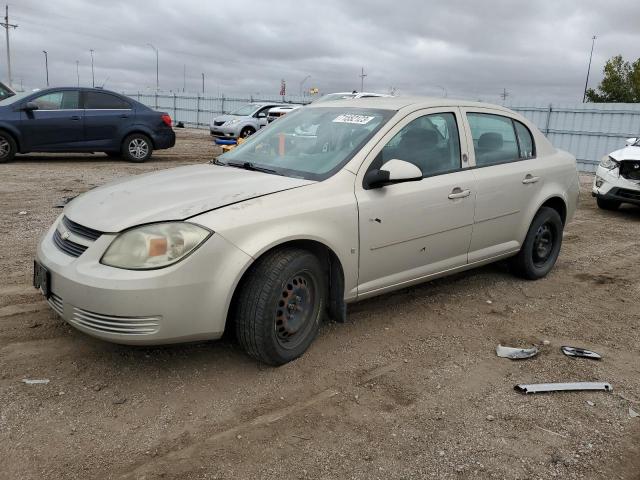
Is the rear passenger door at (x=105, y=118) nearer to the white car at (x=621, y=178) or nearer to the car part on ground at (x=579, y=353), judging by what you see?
the white car at (x=621, y=178)

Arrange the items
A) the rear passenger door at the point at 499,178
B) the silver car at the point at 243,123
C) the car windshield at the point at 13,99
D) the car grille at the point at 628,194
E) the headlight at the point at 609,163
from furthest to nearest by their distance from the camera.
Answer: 1. the silver car at the point at 243,123
2. the car windshield at the point at 13,99
3. the headlight at the point at 609,163
4. the car grille at the point at 628,194
5. the rear passenger door at the point at 499,178

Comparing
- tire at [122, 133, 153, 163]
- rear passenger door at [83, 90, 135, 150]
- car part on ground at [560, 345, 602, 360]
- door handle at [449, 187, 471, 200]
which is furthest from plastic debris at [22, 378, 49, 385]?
tire at [122, 133, 153, 163]

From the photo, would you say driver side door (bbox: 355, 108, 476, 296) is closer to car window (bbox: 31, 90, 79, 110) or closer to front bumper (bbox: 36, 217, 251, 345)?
front bumper (bbox: 36, 217, 251, 345)

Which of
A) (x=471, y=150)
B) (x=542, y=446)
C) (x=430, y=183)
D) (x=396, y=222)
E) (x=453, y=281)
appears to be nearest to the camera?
(x=542, y=446)

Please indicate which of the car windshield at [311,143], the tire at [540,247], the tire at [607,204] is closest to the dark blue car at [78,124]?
the car windshield at [311,143]

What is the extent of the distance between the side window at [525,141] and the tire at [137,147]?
30.7 feet

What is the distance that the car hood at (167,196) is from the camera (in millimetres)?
3135

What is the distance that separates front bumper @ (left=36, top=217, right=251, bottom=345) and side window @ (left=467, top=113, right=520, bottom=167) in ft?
7.99

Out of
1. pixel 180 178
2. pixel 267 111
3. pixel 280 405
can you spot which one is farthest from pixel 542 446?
pixel 267 111

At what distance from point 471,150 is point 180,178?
7.47 feet

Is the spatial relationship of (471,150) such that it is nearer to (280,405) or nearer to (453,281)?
(453,281)

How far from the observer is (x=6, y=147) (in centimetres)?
1121

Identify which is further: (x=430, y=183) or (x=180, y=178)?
(x=430, y=183)

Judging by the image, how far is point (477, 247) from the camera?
4621mm
